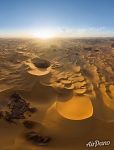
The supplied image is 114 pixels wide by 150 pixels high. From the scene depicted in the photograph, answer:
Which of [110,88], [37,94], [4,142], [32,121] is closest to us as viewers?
[4,142]

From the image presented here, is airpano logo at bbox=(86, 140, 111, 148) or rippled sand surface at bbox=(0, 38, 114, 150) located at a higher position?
rippled sand surface at bbox=(0, 38, 114, 150)

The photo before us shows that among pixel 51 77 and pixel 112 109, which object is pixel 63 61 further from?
pixel 112 109

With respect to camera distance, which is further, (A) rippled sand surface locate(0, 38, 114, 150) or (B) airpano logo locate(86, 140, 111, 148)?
(A) rippled sand surface locate(0, 38, 114, 150)

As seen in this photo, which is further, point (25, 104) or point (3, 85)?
point (3, 85)

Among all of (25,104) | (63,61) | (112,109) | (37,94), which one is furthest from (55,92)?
(63,61)

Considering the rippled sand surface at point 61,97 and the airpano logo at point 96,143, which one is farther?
the rippled sand surface at point 61,97

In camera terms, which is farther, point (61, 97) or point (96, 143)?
point (61, 97)

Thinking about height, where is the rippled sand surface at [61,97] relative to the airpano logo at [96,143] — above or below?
above

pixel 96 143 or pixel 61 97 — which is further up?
pixel 61 97
